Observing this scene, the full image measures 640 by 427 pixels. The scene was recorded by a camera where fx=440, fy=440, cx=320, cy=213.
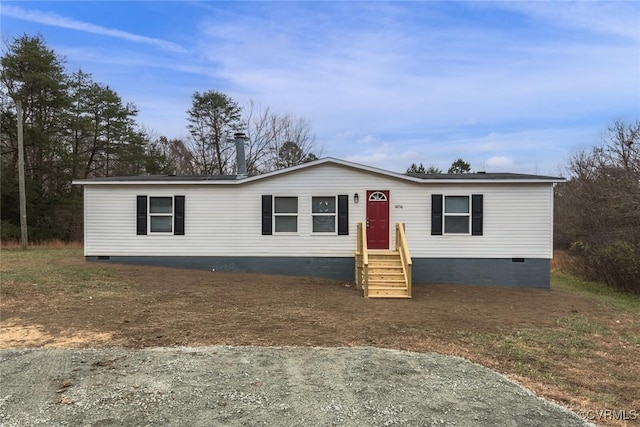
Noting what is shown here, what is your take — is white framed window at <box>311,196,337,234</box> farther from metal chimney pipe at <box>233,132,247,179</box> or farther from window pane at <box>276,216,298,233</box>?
metal chimney pipe at <box>233,132,247,179</box>

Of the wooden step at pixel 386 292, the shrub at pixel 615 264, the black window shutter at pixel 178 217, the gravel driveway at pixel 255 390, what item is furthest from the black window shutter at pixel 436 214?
the gravel driveway at pixel 255 390

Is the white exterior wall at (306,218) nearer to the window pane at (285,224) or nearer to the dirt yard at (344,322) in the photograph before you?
the window pane at (285,224)

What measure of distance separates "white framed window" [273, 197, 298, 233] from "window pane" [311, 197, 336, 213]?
1.83ft

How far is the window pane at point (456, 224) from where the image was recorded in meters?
12.2

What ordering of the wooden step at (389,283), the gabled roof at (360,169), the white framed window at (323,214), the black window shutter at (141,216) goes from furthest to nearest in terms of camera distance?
the black window shutter at (141,216) → the white framed window at (323,214) → the gabled roof at (360,169) → the wooden step at (389,283)

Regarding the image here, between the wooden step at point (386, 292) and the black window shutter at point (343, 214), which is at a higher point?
the black window shutter at point (343, 214)

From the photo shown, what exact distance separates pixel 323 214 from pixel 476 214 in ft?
13.8

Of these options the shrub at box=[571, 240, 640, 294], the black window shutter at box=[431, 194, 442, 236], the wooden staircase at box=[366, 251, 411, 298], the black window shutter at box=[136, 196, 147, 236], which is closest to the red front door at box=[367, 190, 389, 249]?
the wooden staircase at box=[366, 251, 411, 298]

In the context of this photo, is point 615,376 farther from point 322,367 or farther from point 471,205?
point 471,205

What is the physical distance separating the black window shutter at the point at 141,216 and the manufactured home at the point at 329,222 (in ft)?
0.09

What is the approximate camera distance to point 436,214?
12.2 m

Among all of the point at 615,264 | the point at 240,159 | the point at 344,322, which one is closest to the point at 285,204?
the point at 240,159

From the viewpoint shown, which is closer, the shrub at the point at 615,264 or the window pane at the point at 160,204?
the window pane at the point at 160,204

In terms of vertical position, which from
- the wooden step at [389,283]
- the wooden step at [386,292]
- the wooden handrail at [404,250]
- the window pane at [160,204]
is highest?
the window pane at [160,204]
